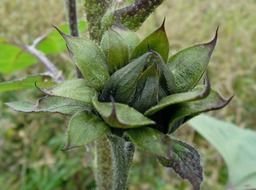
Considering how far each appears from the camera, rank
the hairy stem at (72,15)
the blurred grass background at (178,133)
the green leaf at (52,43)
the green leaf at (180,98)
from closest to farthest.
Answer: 1. the green leaf at (180,98)
2. the hairy stem at (72,15)
3. the green leaf at (52,43)
4. the blurred grass background at (178,133)

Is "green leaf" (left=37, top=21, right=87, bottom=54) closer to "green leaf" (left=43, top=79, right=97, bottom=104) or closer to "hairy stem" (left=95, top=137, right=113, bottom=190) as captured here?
"hairy stem" (left=95, top=137, right=113, bottom=190)

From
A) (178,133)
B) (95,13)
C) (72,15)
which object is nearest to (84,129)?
(95,13)

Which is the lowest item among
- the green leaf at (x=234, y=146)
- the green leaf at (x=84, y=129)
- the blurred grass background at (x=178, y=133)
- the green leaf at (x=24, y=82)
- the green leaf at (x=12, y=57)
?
the blurred grass background at (x=178, y=133)

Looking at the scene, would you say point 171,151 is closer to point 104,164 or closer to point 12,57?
point 104,164

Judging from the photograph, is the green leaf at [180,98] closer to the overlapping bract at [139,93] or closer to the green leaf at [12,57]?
the overlapping bract at [139,93]

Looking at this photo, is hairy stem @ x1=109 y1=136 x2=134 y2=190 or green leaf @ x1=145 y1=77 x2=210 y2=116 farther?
hairy stem @ x1=109 y1=136 x2=134 y2=190

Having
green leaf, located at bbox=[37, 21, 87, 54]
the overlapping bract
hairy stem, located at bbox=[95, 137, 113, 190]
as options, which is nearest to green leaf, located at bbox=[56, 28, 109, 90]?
the overlapping bract

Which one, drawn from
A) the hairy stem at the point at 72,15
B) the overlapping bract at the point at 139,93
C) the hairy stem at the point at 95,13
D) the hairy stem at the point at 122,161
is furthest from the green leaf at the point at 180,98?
the hairy stem at the point at 72,15
